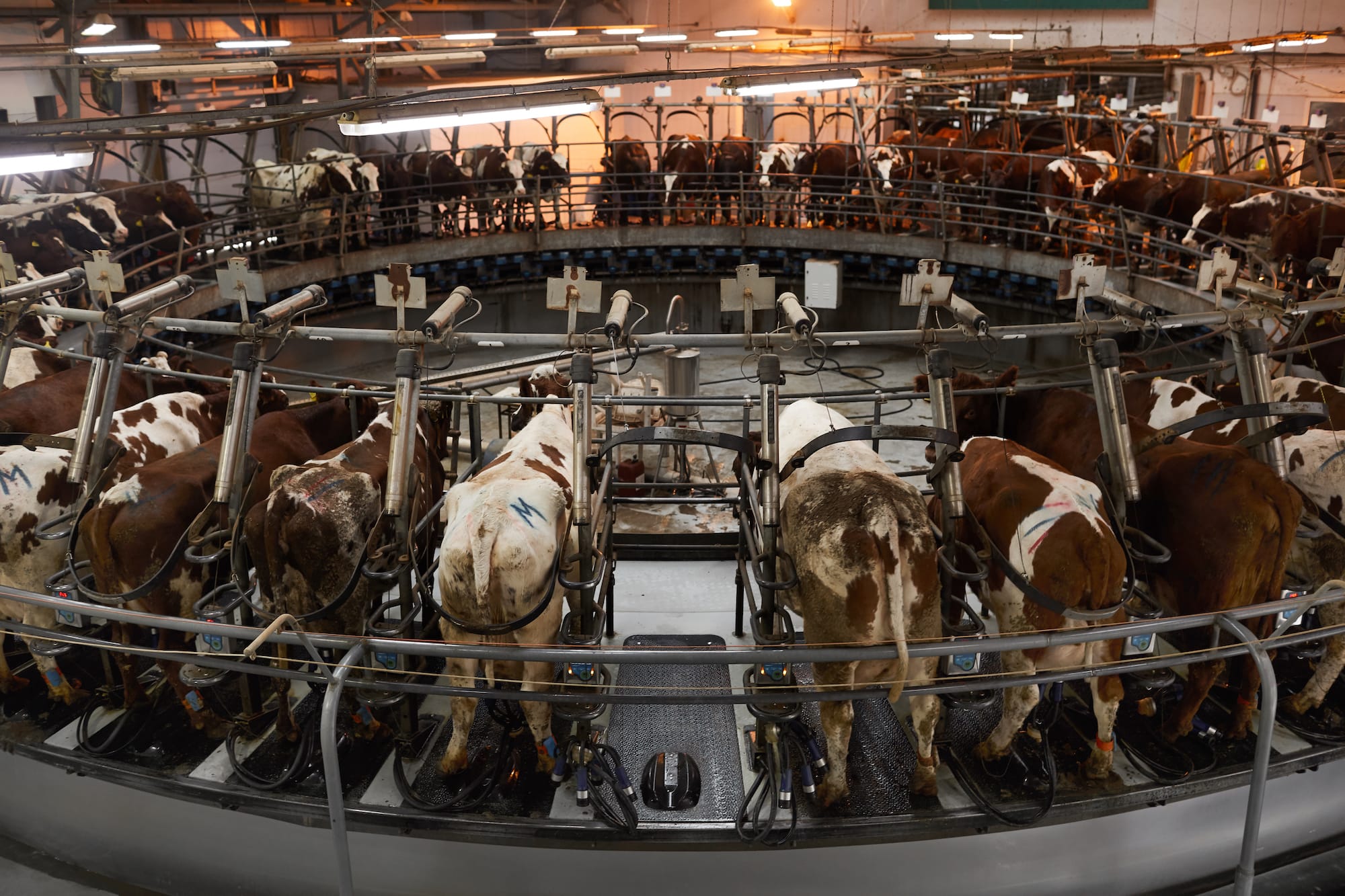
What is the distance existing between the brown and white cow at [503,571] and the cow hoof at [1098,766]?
7.67ft

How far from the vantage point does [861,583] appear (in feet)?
13.5

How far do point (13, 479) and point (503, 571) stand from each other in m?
2.74

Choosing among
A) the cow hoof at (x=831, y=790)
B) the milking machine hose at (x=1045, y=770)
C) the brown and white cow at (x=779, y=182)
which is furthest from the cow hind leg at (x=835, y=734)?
the brown and white cow at (x=779, y=182)

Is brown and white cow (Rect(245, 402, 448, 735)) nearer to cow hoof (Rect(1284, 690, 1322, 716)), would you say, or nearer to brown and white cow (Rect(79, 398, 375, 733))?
brown and white cow (Rect(79, 398, 375, 733))

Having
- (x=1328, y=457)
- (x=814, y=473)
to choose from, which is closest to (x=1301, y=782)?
(x=1328, y=457)

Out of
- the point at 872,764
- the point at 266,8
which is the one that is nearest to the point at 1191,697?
the point at 872,764

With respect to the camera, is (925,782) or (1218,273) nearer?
(925,782)

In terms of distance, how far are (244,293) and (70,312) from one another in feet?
3.65

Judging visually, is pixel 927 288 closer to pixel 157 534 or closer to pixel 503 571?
pixel 503 571

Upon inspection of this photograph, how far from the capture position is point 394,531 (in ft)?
15.6

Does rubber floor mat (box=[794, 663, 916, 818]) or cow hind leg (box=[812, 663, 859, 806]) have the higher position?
cow hind leg (box=[812, 663, 859, 806])

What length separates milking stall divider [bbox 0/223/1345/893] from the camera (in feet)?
12.4

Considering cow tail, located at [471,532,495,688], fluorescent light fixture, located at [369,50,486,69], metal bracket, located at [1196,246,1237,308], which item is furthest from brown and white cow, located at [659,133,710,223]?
cow tail, located at [471,532,495,688]

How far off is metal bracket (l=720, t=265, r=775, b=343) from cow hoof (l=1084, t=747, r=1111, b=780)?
7.78 feet
